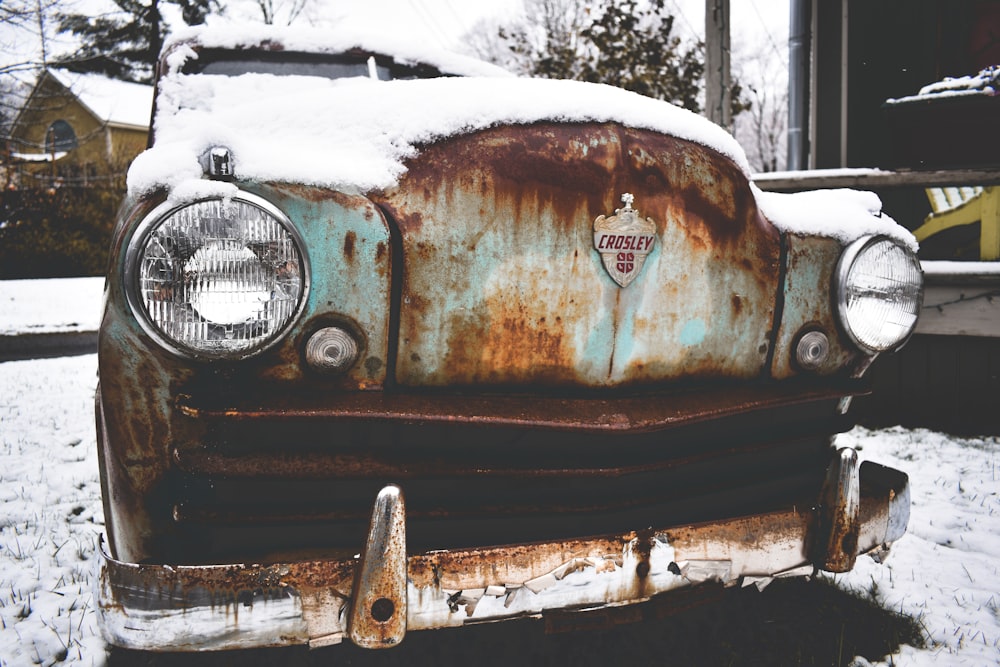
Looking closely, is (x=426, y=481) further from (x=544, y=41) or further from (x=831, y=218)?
(x=544, y=41)

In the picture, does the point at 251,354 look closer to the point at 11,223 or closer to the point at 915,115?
the point at 915,115

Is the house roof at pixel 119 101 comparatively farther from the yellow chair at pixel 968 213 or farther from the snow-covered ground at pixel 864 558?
the yellow chair at pixel 968 213

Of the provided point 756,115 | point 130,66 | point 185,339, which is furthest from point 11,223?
point 756,115

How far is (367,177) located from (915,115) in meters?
4.21

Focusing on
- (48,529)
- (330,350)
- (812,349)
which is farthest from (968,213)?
(48,529)

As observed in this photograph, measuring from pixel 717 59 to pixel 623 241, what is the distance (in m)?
4.88

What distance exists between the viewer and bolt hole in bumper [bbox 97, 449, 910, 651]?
1.15 metres

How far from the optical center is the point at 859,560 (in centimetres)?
251

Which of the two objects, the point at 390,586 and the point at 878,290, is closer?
the point at 390,586

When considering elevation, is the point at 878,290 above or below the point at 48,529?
above

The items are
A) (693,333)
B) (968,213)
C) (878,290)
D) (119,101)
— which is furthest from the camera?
(119,101)

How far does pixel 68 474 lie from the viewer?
3.38 m

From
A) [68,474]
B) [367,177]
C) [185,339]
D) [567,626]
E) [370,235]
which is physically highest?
[367,177]

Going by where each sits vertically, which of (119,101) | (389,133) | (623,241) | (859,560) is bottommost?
(859,560)
